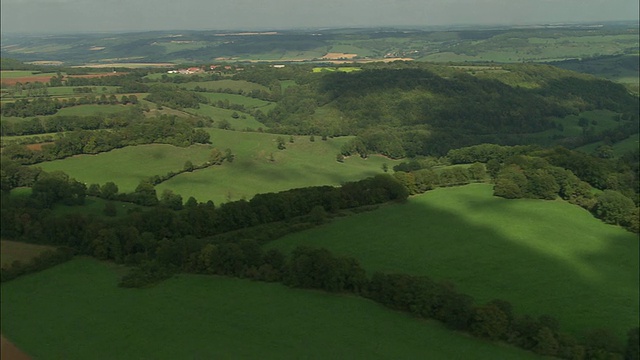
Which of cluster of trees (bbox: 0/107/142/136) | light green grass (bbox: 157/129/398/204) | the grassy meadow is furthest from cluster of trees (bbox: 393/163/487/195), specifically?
cluster of trees (bbox: 0/107/142/136)

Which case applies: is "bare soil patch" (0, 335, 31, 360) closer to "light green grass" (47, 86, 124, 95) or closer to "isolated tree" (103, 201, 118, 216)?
"isolated tree" (103, 201, 118, 216)

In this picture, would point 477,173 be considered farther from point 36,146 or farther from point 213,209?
point 36,146

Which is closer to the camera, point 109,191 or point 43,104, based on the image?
point 109,191

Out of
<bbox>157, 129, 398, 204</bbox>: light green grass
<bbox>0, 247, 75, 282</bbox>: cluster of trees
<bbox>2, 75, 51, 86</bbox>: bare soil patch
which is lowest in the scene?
<bbox>157, 129, 398, 204</bbox>: light green grass

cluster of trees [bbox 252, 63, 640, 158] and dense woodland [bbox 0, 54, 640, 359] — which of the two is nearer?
dense woodland [bbox 0, 54, 640, 359]

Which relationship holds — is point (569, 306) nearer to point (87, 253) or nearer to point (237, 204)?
point (237, 204)

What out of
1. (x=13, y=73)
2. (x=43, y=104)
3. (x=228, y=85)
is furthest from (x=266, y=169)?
(x=13, y=73)

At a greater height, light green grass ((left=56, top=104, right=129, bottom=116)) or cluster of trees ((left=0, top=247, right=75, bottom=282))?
light green grass ((left=56, top=104, right=129, bottom=116))

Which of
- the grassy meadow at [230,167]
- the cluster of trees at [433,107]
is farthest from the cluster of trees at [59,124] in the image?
the cluster of trees at [433,107]
